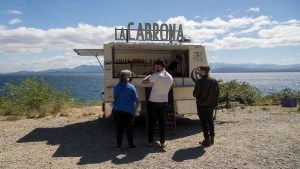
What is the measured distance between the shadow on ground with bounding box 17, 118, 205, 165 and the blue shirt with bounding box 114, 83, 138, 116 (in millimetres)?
918

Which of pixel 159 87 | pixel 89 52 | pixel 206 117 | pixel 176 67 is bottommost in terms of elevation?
pixel 206 117

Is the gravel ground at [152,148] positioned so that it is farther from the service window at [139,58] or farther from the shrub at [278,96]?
the shrub at [278,96]

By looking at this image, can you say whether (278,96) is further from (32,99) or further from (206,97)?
(206,97)

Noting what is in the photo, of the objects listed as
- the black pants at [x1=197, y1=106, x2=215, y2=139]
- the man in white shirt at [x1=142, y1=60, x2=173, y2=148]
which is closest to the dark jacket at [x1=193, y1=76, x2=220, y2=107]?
the black pants at [x1=197, y1=106, x2=215, y2=139]

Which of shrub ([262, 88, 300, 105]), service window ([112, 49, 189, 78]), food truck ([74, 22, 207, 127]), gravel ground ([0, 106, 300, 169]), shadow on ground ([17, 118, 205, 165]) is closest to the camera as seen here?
gravel ground ([0, 106, 300, 169])

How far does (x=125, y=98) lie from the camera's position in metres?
7.61

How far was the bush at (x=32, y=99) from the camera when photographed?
14.2 m

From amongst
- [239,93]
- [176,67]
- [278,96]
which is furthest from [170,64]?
[278,96]

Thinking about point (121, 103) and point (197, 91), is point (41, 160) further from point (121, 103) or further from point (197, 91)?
point (197, 91)

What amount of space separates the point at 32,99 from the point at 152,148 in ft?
27.0

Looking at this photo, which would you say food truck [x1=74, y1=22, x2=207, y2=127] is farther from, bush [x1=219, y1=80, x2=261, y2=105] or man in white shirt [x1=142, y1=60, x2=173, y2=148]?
bush [x1=219, y1=80, x2=261, y2=105]

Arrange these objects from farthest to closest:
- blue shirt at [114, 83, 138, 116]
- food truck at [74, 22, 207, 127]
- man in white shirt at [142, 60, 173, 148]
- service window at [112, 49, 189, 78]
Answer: service window at [112, 49, 189, 78]
food truck at [74, 22, 207, 127]
man in white shirt at [142, 60, 173, 148]
blue shirt at [114, 83, 138, 116]

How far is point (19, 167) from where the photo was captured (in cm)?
665

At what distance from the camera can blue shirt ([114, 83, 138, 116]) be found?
7.58 meters
